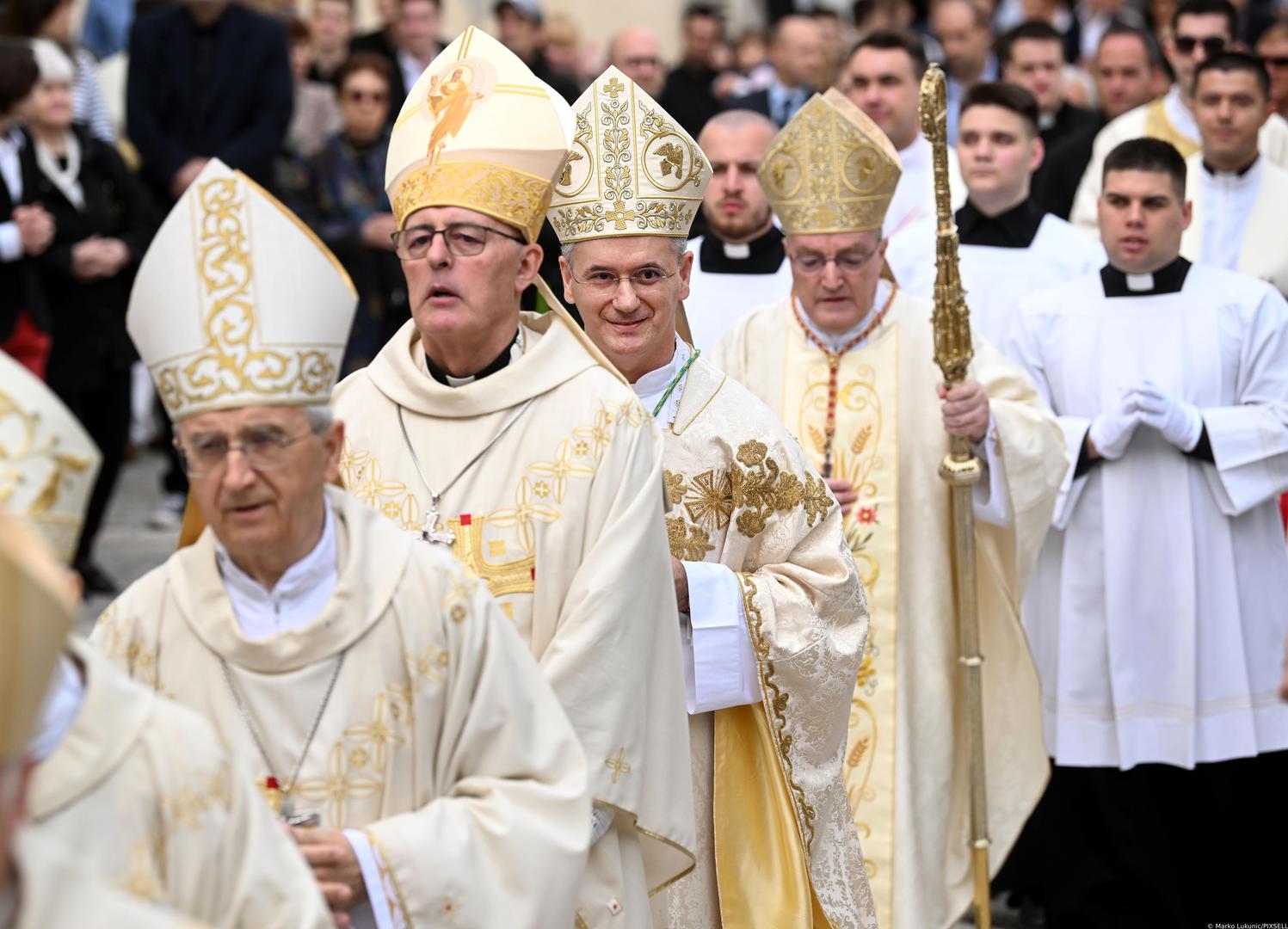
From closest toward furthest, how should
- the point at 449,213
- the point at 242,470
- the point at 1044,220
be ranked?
the point at 242,470, the point at 449,213, the point at 1044,220

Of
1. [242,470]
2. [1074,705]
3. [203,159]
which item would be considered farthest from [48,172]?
[242,470]

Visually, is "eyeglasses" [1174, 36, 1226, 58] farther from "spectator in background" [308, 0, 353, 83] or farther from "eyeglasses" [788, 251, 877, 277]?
"spectator in background" [308, 0, 353, 83]

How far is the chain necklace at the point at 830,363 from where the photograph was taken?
21.8 ft

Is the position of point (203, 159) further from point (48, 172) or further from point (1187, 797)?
point (1187, 797)

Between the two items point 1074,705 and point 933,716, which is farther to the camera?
point 1074,705

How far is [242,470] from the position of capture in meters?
3.47

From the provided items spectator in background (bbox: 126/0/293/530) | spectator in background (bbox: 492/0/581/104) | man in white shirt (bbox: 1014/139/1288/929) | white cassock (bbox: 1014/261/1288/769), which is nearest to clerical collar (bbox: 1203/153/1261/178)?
man in white shirt (bbox: 1014/139/1288/929)

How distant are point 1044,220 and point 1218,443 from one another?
168 centimetres

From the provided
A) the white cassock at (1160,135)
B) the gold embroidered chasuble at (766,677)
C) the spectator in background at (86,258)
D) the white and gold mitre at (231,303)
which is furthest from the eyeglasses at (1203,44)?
the white and gold mitre at (231,303)

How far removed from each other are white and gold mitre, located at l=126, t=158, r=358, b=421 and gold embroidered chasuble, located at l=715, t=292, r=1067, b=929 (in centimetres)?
316

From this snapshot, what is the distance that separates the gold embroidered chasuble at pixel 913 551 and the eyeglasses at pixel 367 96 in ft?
12.9

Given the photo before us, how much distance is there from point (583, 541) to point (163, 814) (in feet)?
5.40

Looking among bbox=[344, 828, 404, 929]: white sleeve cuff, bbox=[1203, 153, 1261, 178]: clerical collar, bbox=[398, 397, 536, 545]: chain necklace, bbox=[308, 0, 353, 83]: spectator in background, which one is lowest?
bbox=[344, 828, 404, 929]: white sleeve cuff

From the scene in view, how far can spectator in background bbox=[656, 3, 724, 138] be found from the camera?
12.3 m
